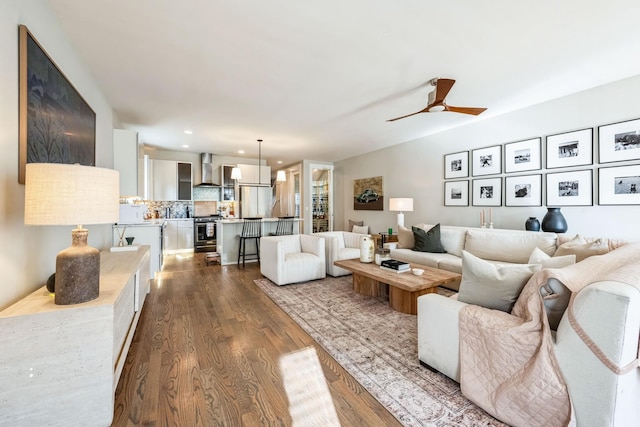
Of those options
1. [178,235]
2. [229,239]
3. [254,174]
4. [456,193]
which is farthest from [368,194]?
[178,235]

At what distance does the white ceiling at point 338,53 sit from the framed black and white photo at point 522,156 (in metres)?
0.56

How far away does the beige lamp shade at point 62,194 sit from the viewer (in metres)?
1.23

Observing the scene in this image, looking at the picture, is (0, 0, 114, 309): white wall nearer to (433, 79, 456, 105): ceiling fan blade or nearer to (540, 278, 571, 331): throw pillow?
(540, 278, 571, 331): throw pillow

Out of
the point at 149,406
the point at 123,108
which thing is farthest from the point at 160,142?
the point at 149,406

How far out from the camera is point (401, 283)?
257 centimetres

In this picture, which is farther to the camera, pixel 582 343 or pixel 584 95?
pixel 584 95

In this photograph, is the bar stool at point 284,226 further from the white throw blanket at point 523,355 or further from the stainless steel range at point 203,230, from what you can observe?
the white throw blanket at point 523,355

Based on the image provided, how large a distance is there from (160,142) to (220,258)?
114 inches

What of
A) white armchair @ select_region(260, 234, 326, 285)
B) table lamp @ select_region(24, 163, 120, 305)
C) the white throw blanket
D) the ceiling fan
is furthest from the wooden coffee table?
table lamp @ select_region(24, 163, 120, 305)

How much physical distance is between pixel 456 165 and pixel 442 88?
237 cm

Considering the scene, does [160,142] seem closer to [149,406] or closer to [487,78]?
[149,406]

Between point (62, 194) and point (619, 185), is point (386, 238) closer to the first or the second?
point (619, 185)

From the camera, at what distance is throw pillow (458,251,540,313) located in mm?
1536

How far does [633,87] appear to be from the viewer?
2.96 m
